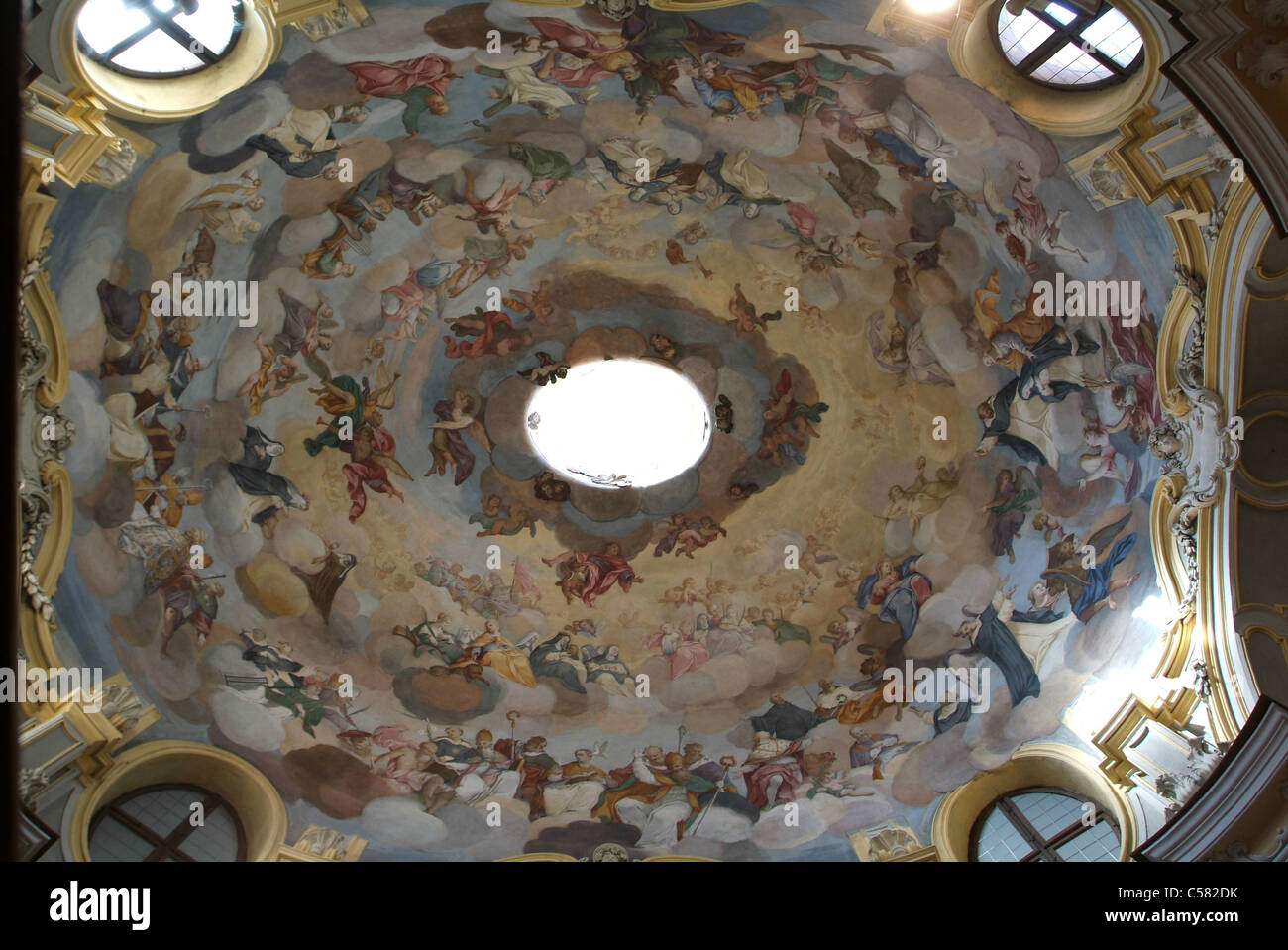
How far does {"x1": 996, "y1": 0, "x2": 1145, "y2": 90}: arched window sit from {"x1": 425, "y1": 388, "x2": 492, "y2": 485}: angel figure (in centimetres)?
794

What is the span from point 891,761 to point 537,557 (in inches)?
205

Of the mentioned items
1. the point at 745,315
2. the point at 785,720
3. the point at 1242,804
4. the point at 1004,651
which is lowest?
the point at 785,720

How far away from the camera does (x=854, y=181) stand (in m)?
15.3

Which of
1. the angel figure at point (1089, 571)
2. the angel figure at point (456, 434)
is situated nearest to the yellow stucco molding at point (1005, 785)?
the angel figure at point (1089, 571)

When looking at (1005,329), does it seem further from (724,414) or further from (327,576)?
(327,576)

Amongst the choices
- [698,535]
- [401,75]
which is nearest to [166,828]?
[698,535]

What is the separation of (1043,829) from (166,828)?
31.9 ft

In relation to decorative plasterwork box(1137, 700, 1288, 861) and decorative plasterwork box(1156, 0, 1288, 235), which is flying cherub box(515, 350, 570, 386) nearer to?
decorative plasterwork box(1156, 0, 1288, 235)

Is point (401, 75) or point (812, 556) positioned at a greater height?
point (401, 75)

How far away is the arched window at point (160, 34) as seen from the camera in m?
12.7

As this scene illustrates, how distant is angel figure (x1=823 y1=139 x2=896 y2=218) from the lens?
49.4 feet

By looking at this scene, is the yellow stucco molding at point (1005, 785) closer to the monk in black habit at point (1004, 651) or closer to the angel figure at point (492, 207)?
the monk in black habit at point (1004, 651)

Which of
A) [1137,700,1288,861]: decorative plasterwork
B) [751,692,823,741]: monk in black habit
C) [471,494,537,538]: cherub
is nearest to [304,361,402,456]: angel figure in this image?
[471,494,537,538]: cherub
